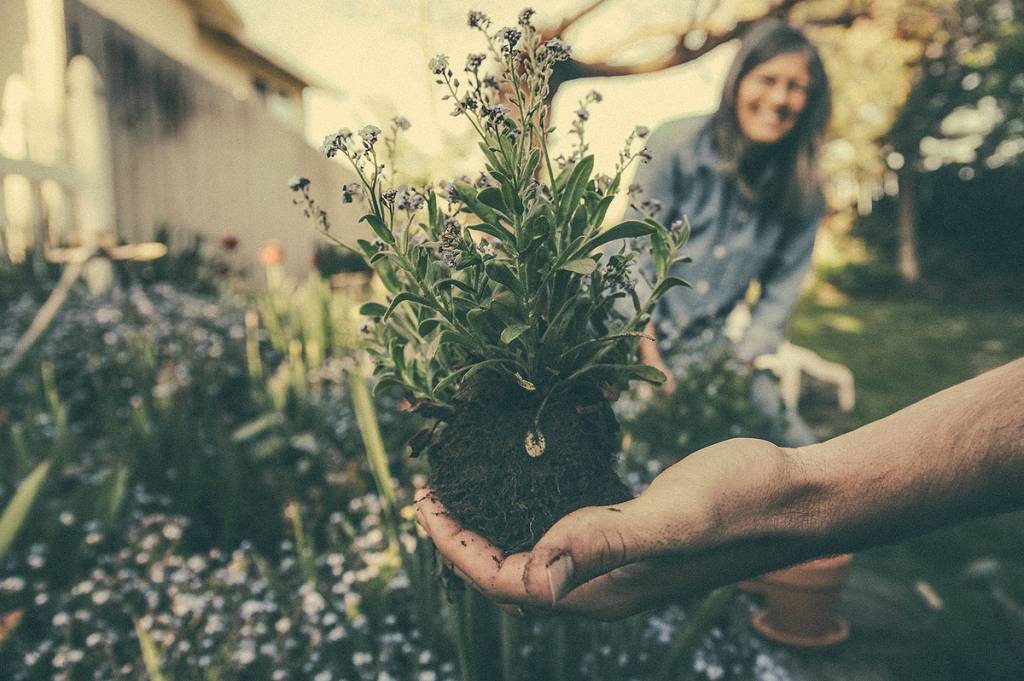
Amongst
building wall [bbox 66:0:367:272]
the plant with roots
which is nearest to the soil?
the plant with roots

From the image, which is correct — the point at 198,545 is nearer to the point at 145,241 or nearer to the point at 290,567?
the point at 290,567

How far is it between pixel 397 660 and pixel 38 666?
34.8 inches

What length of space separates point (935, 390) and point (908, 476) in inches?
215

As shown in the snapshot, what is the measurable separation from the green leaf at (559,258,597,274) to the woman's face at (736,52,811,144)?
195cm

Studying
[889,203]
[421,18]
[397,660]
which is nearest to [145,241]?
[421,18]

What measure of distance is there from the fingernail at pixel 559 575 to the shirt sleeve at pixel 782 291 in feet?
6.90

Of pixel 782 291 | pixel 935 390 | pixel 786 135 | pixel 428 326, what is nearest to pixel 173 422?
pixel 428 326

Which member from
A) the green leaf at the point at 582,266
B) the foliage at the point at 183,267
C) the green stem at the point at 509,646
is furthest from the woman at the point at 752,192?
the foliage at the point at 183,267

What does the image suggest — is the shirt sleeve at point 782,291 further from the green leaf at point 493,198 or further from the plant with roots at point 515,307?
the green leaf at point 493,198

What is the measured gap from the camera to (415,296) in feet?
2.98

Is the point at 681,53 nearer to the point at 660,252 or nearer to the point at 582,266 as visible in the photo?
the point at 660,252

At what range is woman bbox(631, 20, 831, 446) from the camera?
8.13 ft

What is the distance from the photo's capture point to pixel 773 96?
2.45 meters

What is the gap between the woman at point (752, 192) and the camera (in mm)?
2477
